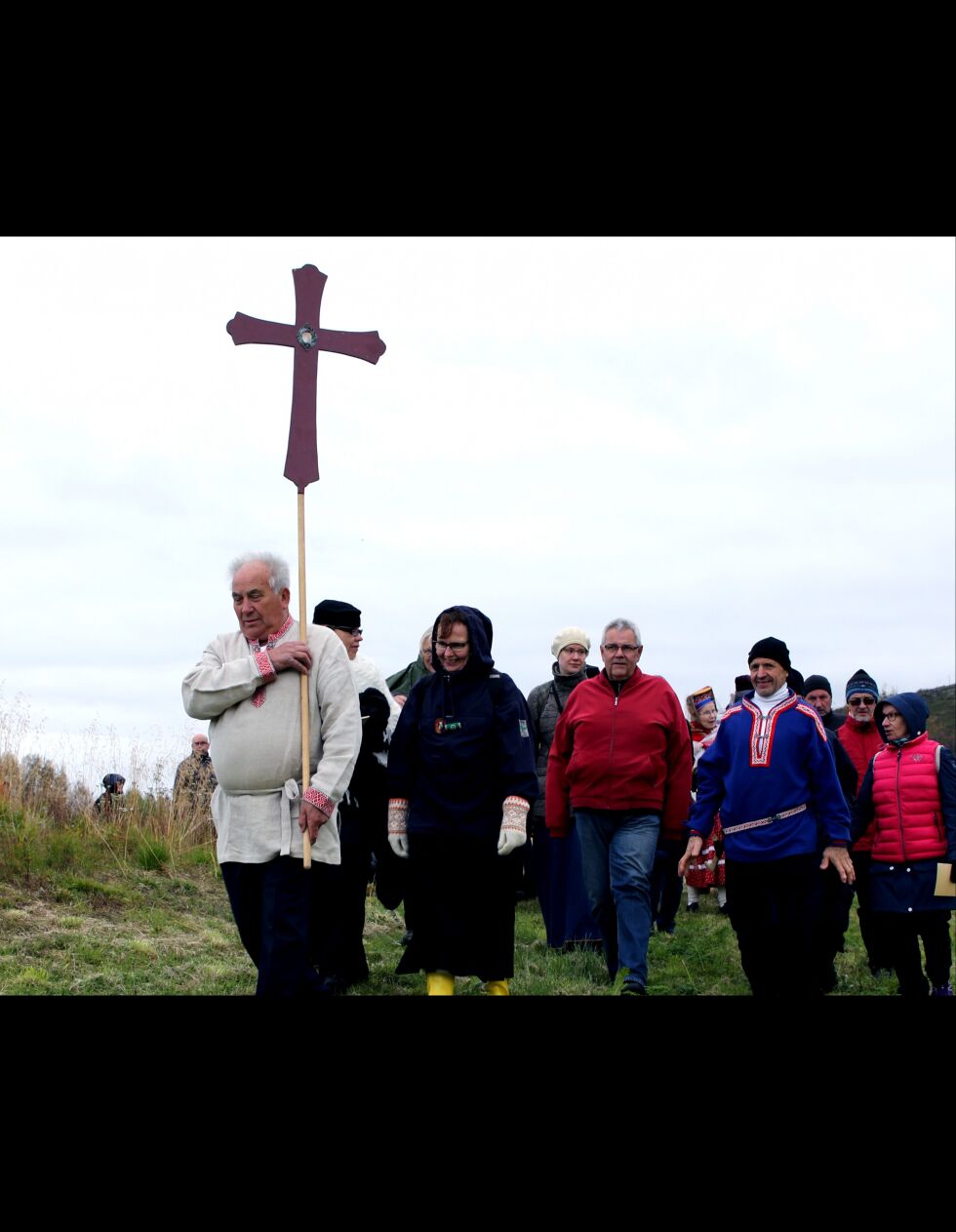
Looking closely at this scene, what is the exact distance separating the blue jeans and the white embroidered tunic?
217cm

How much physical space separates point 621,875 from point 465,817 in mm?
1345

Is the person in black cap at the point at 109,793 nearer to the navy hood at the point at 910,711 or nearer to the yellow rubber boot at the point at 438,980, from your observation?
the yellow rubber boot at the point at 438,980

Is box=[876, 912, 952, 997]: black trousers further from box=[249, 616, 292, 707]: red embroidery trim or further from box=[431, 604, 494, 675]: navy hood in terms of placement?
box=[249, 616, 292, 707]: red embroidery trim

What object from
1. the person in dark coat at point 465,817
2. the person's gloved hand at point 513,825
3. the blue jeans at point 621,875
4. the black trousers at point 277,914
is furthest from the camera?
the blue jeans at point 621,875

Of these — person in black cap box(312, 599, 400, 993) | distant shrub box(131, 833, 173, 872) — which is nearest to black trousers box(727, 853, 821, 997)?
person in black cap box(312, 599, 400, 993)

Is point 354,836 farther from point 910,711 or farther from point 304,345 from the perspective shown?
point 910,711

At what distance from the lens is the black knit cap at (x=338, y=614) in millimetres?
7664

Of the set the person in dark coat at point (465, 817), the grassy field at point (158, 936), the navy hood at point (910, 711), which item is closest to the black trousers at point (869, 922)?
the grassy field at point (158, 936)

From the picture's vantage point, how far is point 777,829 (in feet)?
21.5

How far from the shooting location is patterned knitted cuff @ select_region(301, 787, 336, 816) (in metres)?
5.39

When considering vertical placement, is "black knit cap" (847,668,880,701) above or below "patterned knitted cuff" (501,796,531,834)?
above

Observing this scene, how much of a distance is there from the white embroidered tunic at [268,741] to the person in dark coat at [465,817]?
807 mm
